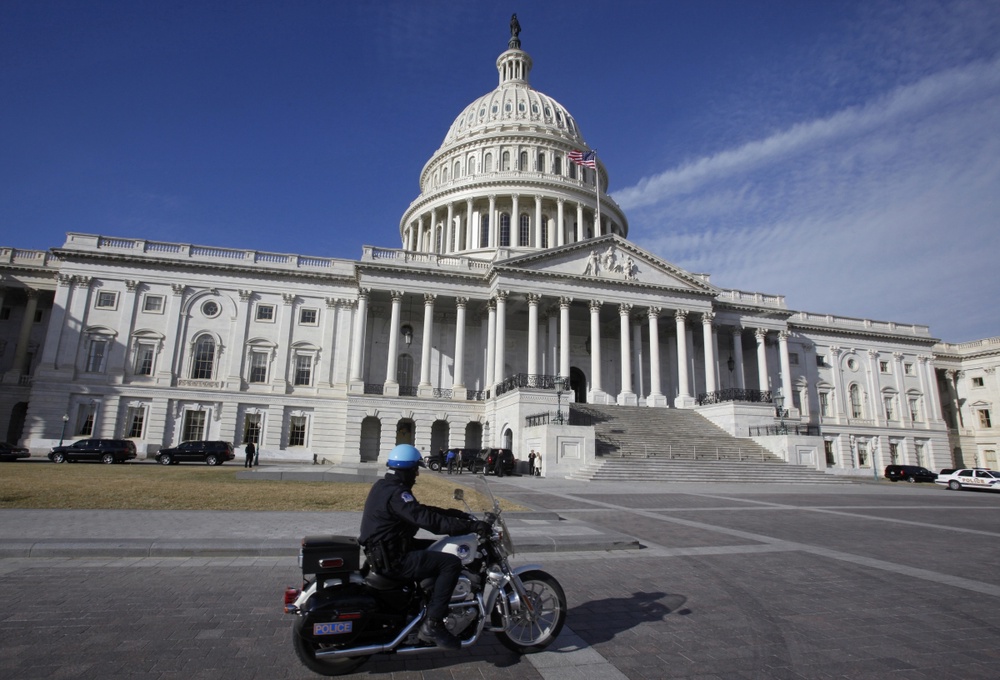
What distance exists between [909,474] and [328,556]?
50971 millimetres

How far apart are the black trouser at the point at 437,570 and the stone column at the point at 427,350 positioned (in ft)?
128

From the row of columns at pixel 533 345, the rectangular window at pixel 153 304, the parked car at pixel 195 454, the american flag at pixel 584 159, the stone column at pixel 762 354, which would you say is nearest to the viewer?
the parked car at pixel 195 454

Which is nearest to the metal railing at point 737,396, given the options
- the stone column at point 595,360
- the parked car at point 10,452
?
the stone column at point 595,360

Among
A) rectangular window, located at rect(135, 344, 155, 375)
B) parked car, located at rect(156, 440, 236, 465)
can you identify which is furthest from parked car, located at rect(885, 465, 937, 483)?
rectangular window, located at rect(135, 344, 155, 375)

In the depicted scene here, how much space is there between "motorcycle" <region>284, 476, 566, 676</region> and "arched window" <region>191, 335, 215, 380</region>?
45450mm

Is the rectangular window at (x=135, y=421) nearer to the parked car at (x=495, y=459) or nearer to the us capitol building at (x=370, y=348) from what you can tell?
the us capitol building at (x=370, y=348)

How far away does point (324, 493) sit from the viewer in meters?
Result: 17.2

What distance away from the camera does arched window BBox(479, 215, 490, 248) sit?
2452 inches

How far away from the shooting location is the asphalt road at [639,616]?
4984 mm

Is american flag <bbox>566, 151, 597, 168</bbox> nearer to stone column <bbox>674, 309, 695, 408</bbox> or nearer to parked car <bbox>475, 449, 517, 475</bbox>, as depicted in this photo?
stone column <bbox>674, 309, 695, 408</bbox>

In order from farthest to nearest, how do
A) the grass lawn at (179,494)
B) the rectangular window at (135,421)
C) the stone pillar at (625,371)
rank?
the stone pillar at (625,371)
the rectangular window at (135,421)
the grass lawn at (179,494)

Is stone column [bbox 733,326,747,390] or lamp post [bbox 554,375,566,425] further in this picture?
stone column [bbox 733,326,747,390]

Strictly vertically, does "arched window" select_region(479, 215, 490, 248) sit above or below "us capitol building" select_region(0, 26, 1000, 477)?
above

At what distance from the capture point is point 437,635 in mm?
4875
